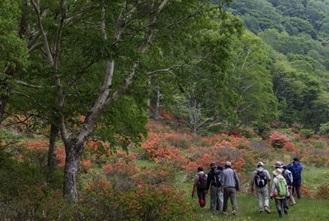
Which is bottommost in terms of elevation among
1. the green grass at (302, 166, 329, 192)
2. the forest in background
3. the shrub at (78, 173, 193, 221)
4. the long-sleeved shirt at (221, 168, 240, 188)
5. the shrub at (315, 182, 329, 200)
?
the green grass at (302, 166, 329, 192)

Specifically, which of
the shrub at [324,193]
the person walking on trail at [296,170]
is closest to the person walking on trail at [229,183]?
the person walking on trail at [296,170]

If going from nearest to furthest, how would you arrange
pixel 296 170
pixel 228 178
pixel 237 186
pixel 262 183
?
1. pixel 262 183
2. pixel 228 178
3. pixel 237 186
4. pixel 296 170

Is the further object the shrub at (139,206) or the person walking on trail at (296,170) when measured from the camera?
the person walking on trail at (296,170)

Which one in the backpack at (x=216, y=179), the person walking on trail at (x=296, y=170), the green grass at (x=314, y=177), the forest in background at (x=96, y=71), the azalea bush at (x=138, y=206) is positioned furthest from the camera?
the green grass at (x=314, y=177)

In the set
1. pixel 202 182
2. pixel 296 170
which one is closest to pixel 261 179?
pixel 202 182

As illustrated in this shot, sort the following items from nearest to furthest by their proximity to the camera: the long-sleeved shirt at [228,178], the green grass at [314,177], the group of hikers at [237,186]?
the group of hikers at [237,186] → the long-sleeved shirt at [228,178] → the green grass at [314,177]

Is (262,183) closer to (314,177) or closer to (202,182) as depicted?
(202,182)

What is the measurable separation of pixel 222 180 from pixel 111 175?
7.89 metres

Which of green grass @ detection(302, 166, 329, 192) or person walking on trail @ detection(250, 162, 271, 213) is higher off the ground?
person walking on trail @ detection(250, 162, 271, 213)

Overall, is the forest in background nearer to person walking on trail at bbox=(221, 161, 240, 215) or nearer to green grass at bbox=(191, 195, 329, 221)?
person walking on trail at bbox=(221, 161, 240, 215)

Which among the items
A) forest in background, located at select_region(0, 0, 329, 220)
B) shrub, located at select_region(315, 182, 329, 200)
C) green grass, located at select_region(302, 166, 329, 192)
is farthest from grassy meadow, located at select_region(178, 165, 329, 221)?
green grass, located at select_region(302, 166, 329, 192)

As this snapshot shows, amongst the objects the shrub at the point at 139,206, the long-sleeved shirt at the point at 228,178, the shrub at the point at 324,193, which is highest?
the long-sleeved shirt at the point at 228,178

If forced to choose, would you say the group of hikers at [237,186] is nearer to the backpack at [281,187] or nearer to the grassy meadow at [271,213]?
the backpack at [281,187]

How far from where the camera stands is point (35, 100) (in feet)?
40.4
